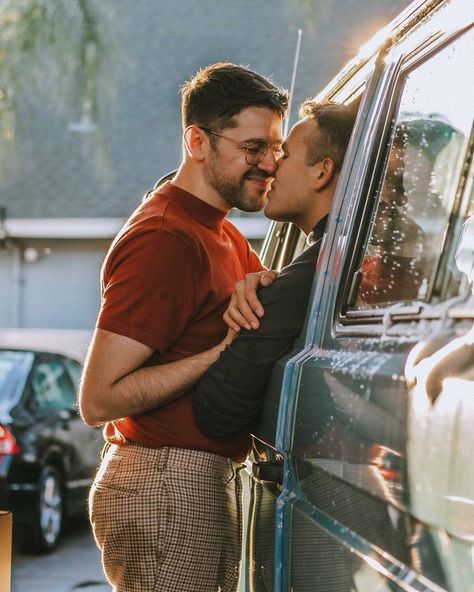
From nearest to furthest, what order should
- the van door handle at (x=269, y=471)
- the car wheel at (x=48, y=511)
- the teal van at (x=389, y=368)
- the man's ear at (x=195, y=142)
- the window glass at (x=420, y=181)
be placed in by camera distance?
the teal van at (x=389, y=368) < the window glass at (x=420, y=181) < the van door handle at (x=269, y=471) < the man's ear at (x=195, y=142) < the car wheel at (x=48, y=511)

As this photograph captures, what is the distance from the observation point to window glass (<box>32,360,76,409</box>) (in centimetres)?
823

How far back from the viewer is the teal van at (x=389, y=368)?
155cm

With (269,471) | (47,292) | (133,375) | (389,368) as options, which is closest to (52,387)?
(133,375)

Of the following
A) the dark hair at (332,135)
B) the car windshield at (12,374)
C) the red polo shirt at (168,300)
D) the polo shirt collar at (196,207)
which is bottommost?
the car windshield at (12,374)

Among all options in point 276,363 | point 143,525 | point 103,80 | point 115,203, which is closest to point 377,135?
point 276,363

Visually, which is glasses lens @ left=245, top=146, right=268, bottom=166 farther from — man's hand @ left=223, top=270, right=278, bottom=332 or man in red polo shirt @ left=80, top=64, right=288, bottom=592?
man's hand @ left=223, top=270, right=278, bottom=332

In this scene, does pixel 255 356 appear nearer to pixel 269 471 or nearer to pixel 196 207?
pixel 269 471

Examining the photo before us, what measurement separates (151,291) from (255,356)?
0.31 metres

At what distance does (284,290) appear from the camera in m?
2.67

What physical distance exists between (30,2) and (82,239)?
9.12m

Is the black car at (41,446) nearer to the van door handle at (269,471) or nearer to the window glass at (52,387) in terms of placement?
the window glass at (52,387)

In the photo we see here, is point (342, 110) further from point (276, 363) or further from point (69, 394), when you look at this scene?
point (69, 394)

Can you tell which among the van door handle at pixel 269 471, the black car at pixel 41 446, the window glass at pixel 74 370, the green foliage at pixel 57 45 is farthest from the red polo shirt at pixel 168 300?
the green foliage at pixel 57 45

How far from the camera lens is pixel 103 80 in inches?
431
